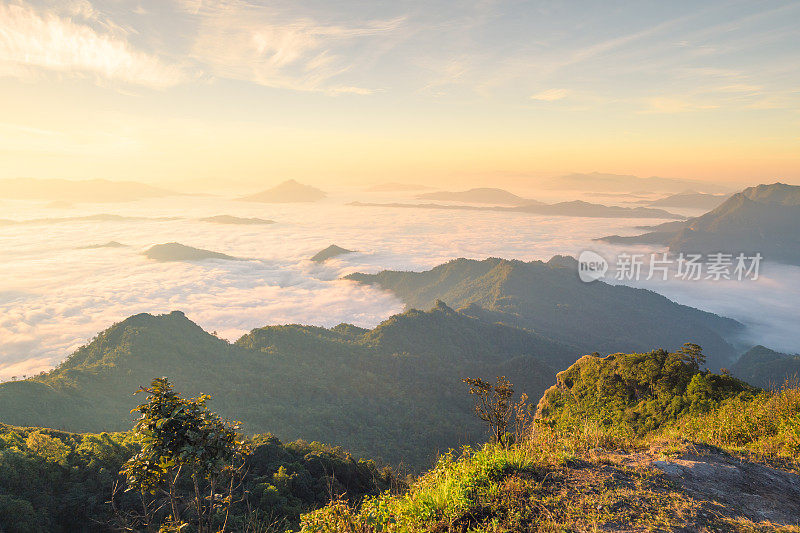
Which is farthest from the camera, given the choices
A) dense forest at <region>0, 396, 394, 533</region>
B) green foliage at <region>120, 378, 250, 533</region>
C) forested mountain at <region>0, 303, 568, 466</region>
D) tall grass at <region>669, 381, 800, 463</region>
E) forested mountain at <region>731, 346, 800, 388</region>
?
forested mountain at <region>731, 346, 800, 388</region>

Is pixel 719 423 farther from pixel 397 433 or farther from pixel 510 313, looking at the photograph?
pixel 510 313

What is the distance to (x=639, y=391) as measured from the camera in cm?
2795

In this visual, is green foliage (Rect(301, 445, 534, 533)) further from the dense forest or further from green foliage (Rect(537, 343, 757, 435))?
green foliage (Rect(537, 343, 757, 435))

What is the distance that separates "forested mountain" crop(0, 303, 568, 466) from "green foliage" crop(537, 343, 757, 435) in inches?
1571

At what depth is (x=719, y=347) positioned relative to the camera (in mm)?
191875

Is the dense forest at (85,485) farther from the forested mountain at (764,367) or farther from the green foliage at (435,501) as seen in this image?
the forested mountain at (764,367)

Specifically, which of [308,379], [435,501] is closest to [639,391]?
[435,501]

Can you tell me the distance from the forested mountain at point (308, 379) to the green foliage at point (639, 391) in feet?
131

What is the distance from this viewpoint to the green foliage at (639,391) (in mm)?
21938

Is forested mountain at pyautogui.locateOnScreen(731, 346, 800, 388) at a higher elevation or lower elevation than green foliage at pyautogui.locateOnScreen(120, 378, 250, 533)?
lower

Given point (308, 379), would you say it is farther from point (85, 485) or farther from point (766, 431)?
point (766, 431)

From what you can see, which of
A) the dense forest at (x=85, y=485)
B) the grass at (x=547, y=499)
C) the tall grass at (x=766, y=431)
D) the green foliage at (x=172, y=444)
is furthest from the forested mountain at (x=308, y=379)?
the green foliage at (x=172, y=444)

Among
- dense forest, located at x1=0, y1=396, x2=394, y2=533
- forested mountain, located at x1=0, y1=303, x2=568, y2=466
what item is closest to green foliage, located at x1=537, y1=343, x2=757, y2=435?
dense forest, located at x1=0, y1=396, x2=394, y2=533

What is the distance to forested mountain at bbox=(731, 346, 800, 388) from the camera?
11394 centimetres
